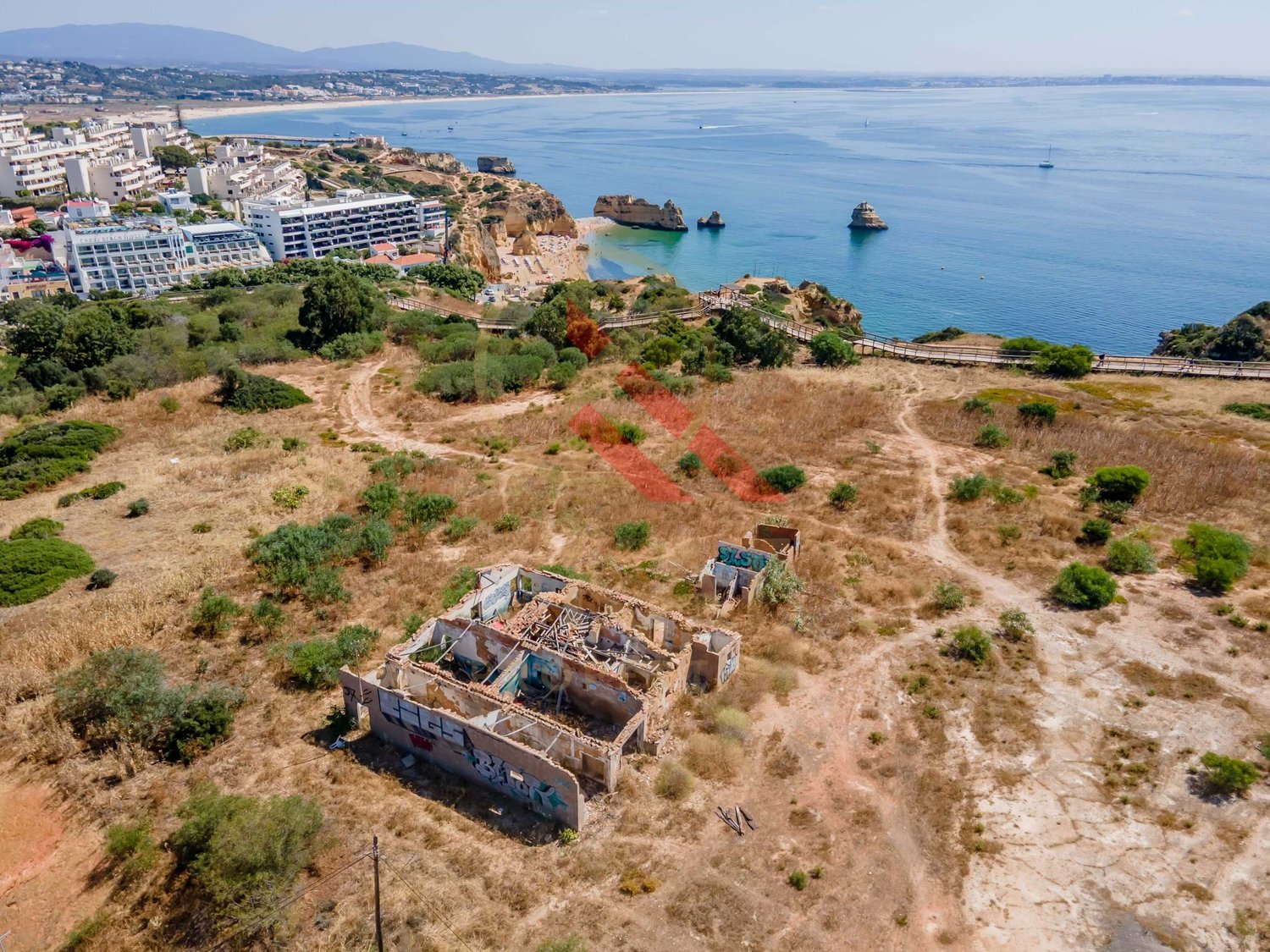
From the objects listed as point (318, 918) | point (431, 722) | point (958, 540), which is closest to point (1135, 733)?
point (958, 540)

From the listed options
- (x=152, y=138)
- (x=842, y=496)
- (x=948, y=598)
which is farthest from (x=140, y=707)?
(x=152, y=138)

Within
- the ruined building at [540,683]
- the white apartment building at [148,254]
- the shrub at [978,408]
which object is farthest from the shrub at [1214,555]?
the white apartment building at [148,254]

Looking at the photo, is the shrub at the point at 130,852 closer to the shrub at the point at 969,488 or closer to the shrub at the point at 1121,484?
the shrub at the point at 969,488

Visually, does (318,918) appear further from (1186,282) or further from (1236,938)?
(1186,282)

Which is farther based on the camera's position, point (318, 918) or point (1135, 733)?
point (1135, 733)

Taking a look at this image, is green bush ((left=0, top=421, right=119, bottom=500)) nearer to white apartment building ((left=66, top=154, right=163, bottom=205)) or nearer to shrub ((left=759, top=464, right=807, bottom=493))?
shrub ((left=759, top=464, right=807, bottom=493))

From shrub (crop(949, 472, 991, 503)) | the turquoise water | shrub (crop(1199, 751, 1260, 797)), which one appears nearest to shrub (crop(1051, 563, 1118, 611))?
shrub (crop(949, 472, 991, 503))
